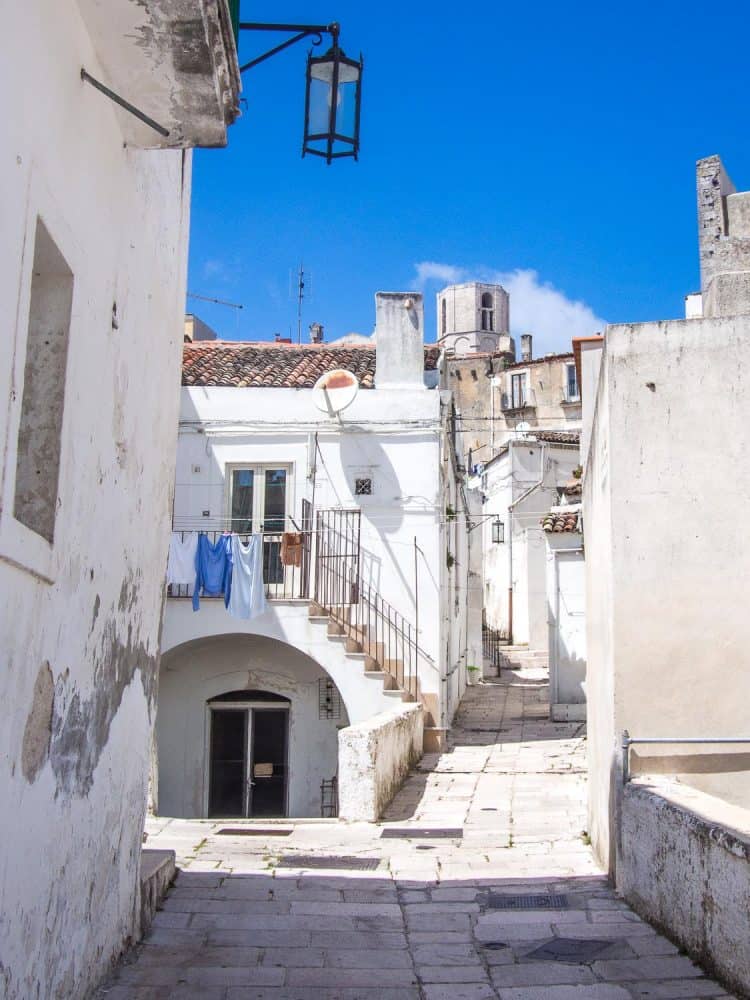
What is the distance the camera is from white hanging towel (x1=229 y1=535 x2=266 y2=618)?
16281 millimetres

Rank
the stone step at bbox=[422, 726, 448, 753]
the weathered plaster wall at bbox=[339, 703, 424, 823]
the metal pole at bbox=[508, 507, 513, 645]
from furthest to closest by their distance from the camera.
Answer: the metal pole at bbox=[508, 507, 513, 645] < the stone step at bbox=[422, 726, 448, 753] < the weathered plaster wall at bbox=[339, 703, 424, 823]

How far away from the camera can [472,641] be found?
2853cm

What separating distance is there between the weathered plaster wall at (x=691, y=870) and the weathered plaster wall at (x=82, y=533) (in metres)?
3.03

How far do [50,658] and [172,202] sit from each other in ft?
11.6

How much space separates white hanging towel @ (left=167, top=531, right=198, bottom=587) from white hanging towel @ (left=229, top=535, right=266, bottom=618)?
63 centimetres

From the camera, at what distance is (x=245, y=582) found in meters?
16.3

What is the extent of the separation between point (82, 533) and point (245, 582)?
11370 mm

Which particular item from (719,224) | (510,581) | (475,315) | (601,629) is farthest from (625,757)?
(475,315)

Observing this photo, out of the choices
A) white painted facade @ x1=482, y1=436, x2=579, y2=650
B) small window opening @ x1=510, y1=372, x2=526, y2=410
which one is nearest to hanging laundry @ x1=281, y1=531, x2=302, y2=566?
white painted facade @ x1=482, y1=436, x2=579, y2=650

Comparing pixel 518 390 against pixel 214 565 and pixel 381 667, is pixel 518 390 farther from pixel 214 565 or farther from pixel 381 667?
pixel 214 565

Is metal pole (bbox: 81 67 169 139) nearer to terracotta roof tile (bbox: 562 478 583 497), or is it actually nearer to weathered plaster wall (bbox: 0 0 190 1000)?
weathered plaster wall (bbox: 0 0 190 1000)

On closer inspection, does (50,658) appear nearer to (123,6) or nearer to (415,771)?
(123,6)

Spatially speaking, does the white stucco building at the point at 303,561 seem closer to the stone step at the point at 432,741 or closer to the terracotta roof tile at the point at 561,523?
the stone step at the point at 432,741

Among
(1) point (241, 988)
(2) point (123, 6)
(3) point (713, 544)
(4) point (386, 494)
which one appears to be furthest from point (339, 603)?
(2) point (123, 6)
